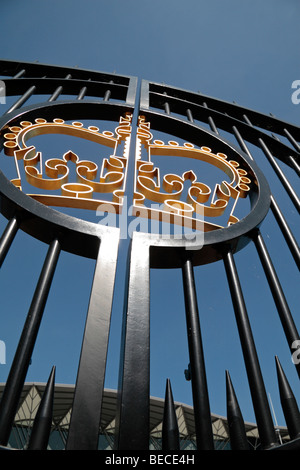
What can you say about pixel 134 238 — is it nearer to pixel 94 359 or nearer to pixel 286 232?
pixel 94 359

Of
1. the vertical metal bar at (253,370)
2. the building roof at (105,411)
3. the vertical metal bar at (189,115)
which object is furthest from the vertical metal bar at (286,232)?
the building roof at (105,411)

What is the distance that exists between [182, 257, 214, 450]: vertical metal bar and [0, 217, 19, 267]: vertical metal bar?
3.11 feet

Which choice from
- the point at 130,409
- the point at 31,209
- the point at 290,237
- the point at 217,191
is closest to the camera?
the point at 130,409

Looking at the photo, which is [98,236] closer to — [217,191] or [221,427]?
→ [217,191]

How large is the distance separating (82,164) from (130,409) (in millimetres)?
1833

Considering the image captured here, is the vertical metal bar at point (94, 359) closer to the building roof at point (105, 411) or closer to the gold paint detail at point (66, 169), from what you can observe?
the gold paint detail at point (66, 169)

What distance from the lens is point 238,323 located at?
176 centimetres

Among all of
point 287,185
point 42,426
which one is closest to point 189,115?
point 287,185

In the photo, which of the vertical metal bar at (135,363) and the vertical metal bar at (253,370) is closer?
the vertical metal bar at (135,363)

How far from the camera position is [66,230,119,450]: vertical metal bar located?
1.27m

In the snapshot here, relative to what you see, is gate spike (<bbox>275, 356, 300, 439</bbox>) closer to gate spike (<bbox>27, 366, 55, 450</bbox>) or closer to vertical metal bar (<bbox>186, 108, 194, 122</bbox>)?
gate spike (<bbox>27, 366, 55, 450</bbox>)

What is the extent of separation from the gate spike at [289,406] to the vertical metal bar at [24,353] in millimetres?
1171

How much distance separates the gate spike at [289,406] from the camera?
58.8 inches

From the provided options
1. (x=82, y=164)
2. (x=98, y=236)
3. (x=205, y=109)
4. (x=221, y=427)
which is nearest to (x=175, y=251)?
(x=98, y=236)
